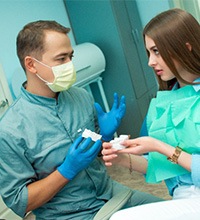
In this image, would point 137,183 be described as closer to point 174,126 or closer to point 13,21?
point 174,126

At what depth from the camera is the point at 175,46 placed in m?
1.12

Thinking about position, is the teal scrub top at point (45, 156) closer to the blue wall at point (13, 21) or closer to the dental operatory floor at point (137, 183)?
the dental operatory floor at point (137, 183)

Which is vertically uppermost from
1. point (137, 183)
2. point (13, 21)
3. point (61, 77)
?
point (13, 21)

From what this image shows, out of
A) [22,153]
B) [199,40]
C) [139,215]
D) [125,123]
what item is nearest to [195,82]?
[199,40]

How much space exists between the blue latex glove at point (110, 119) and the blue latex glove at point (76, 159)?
19 cm

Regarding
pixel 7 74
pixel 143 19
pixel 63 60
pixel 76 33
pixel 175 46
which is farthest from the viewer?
pixel 143 19

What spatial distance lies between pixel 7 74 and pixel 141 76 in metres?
1.48

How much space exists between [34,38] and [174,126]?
68 centimetres

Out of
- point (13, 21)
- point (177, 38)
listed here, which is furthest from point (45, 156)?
point (13, 21)

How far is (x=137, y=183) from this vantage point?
2633 millimetres

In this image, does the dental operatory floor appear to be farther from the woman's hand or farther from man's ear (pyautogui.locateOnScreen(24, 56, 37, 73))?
man's ear (pyautogui.locateOnScreen(24, 56, 37, 73))

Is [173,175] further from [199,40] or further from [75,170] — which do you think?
[199,40]

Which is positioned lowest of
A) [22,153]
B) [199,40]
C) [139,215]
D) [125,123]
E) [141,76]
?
[125,123]

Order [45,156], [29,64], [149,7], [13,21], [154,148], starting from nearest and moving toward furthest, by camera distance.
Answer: [154,148] < [45,156] < [29,64] < [13,21] < [149,7]
